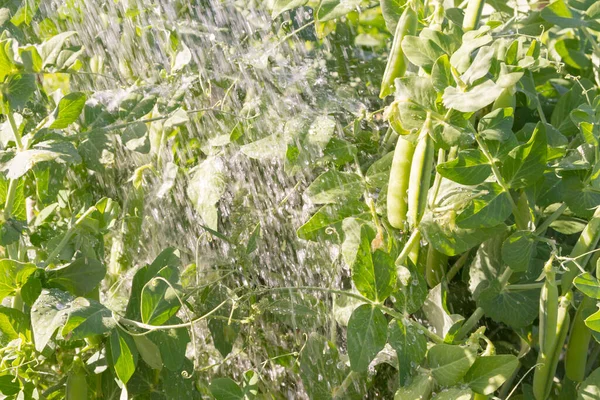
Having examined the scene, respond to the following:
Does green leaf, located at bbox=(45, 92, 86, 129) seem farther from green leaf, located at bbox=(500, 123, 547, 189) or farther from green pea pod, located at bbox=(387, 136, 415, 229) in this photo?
green leaf, located at bbox=(500, 123, 547, 189)

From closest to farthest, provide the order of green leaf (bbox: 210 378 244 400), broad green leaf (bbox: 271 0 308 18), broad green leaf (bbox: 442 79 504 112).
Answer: broad green leaf (bbox: 442 79 504 112) → green leaf (bbox: 210 378 244 400) → broad green leaf (bbox: 271 0 308 18)

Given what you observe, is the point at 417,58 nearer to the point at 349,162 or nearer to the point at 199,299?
the point at 349,162

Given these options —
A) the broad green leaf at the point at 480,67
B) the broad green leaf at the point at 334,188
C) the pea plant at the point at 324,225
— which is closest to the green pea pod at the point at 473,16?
the pea plant at the point at 324,225

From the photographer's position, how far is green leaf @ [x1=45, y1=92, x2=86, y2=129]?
984 millimetres

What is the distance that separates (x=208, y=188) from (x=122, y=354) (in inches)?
12.0

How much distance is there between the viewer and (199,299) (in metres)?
1.12

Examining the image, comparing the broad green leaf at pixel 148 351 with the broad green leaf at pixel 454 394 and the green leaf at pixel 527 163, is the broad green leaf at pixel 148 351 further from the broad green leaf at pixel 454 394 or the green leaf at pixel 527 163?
the green leaf at pixel 527 163

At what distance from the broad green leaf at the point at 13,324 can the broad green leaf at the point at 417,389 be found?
481 millimetres

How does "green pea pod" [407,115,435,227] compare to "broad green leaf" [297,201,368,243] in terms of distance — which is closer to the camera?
"green pea pod" [407,115,435,227]

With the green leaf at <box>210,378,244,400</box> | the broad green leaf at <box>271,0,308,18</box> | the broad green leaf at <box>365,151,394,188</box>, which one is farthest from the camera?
the broad green leaf at <box>271,0,308,18</box>

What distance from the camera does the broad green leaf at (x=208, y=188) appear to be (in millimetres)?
1099

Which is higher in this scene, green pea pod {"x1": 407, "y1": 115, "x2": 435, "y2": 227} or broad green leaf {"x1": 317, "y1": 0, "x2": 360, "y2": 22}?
broad green leaf {"x1": 317, "y1": 0, "x2": 360, "y2": 22}

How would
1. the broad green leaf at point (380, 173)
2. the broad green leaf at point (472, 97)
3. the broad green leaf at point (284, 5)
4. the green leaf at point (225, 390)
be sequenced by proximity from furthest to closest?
the broad green leaf at point (284, 5), the broad green leaf at point (380, 173), the green leaf at point (225, 390), the broad green leaf at point (472, 97)

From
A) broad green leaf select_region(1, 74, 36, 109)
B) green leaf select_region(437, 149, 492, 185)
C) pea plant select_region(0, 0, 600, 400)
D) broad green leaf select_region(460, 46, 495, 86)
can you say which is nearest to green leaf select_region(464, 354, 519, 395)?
pea plant select_region(0, 0, 600, 400)
